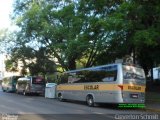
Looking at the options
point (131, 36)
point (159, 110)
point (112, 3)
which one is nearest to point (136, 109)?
point (159, 110)

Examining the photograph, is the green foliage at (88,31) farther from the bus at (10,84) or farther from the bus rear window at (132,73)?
the bus at (10,84)

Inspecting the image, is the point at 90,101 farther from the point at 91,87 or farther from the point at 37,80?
the point at 37,80

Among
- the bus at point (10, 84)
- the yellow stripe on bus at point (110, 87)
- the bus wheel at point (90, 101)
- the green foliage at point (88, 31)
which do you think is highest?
the green foliage at point (88, 31)

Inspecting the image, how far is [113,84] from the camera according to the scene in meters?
25.2

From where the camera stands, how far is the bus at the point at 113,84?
24859 mm

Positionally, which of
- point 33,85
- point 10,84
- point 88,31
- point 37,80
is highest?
point 88,31

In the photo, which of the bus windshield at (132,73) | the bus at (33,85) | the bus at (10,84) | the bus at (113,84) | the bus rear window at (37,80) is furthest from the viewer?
the bus at (10,84)

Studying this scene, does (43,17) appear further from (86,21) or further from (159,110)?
(159,110)

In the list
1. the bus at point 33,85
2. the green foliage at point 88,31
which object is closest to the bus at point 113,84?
the green foliage at point 88,31

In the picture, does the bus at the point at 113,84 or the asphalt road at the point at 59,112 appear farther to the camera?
the bus at the point at 113,84

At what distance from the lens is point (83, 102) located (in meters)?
31.5

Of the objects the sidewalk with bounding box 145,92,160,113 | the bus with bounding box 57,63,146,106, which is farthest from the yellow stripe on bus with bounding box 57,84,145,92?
the sidewalk with bounding box 145,92,160,113

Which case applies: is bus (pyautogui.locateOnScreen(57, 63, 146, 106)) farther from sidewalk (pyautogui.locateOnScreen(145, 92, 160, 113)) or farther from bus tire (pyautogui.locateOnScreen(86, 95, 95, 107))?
sidewalk (pyautogui.locateOnScreen(145, 92, 160, 113))

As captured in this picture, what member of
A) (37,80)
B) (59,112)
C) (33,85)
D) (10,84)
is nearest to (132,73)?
(59,112)
